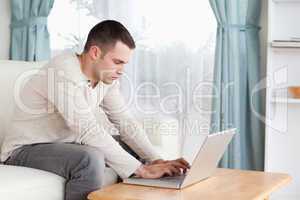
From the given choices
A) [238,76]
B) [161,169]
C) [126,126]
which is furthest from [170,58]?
[161,169]

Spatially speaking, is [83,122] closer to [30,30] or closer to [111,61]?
[111,61]

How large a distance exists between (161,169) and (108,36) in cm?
61

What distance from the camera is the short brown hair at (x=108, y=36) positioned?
2.46 metres

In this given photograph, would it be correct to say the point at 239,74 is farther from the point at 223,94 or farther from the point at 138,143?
the point at 138,143

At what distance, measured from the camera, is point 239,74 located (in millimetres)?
3439

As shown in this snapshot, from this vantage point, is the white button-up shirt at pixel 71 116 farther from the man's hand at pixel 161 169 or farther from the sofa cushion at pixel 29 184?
the sofa cushion at pixel 29 184

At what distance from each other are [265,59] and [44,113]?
155 cm

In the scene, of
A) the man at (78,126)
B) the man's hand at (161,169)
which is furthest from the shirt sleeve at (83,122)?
the man's hand at (161,169)

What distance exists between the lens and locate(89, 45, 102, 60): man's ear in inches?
97.5

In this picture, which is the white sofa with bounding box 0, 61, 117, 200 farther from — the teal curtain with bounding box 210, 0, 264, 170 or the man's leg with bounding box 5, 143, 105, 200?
the teal curtain with bounding box 210, 0, 264, 170

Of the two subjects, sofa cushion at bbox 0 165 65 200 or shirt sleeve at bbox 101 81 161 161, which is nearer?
sofa cushion at bbox 0 165 65 200

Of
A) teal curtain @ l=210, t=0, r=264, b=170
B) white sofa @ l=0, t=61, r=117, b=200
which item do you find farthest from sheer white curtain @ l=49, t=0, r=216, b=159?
white sofa @ l=0, t=61, r=117, b=200

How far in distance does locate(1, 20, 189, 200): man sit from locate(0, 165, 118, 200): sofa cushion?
45 mm

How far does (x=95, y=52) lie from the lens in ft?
8.16
